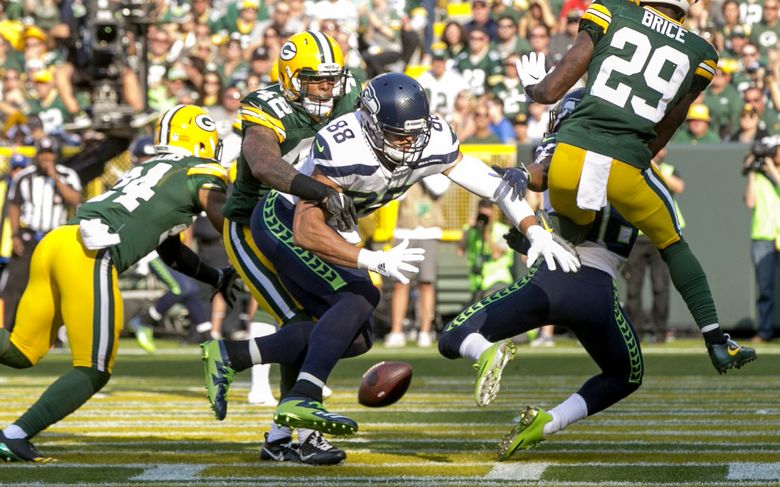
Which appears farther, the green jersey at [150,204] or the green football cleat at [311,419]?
the green jersey at [150,204]

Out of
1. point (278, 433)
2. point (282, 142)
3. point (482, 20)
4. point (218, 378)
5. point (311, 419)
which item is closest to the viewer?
point (311, 419)

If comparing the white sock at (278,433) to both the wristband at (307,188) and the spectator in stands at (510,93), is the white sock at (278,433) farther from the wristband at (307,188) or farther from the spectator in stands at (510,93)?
the spectator in stands at (510,93)

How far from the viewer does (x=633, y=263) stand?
11711 mm

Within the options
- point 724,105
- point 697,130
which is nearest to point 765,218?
point 697,130

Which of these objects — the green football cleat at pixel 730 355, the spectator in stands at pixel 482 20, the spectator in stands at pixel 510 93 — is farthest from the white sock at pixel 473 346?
the spectator in stands at pixel 482 20

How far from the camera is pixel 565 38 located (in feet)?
43.4

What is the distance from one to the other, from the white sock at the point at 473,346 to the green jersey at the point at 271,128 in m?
1.10

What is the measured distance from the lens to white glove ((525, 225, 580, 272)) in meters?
5.05

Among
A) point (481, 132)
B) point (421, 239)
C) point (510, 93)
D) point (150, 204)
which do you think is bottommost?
point (421, 239)

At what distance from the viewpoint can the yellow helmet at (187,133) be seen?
6.27m

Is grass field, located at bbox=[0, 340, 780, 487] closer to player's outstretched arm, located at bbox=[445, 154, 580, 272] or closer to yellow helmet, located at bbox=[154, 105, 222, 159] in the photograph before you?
player's outstretched arm, located at bbox=[445, 154, 580, 272]

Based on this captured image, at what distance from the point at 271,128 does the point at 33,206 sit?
6752mm

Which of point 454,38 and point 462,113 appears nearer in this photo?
point 462,113

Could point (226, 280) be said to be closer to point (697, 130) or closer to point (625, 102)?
point (625, 102)
